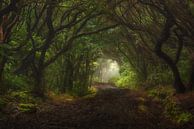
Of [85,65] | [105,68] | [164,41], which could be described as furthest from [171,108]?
[105,68]

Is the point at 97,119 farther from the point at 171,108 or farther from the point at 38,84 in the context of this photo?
the point at 38,84

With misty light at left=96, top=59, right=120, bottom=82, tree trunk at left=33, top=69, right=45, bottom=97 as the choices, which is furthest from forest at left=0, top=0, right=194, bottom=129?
misty light at left=96, top=59, right=120, bottom=82

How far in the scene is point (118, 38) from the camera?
29344 mm

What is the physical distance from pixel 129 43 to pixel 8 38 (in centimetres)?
1452

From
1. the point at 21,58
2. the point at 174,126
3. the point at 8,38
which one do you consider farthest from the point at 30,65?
the point at 174,126

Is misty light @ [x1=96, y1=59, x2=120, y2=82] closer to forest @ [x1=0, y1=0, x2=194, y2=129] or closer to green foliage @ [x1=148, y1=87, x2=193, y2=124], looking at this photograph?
forest @ [x1=0, y1=0, x2=194, y2=129]

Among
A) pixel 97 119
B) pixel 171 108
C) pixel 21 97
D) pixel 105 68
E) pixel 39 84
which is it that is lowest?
pixel 97 119

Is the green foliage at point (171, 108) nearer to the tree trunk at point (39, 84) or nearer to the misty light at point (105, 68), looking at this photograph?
the tree trunk at point (39, 84)

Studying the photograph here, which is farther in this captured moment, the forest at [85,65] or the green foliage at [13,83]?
the green foliage at [13,83]

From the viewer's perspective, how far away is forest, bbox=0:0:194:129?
12555 millimetres

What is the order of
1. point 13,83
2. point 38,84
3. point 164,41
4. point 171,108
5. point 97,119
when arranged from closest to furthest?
point 97,119 < point 171,108 < point 13,83 < point 164,41 < point 38,84

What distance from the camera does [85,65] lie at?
93.8ft

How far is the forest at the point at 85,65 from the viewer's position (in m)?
12.6

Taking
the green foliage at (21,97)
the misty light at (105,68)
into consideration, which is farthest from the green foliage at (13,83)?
the misty light at (105,68)
